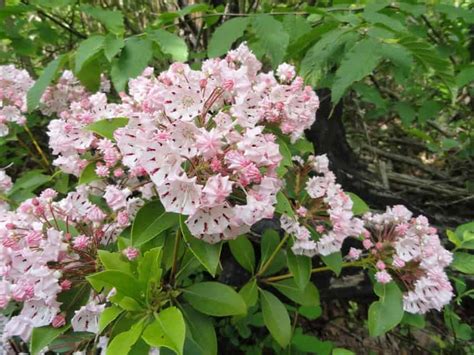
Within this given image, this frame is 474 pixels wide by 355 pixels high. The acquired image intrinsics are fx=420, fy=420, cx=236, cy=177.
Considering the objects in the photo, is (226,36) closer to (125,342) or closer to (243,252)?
(243,252)

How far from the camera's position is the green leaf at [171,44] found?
4.59 feet

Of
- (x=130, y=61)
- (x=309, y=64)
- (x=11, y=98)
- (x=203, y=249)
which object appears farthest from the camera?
(x=11, y=98)

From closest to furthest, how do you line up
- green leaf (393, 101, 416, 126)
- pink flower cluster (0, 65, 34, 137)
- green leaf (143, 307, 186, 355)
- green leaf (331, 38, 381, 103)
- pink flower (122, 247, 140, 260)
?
green leaf (143, 307, 186, 355)
pink flower (122, 247, 140, 260)
green leaf (331, 38, 381, 103)
pink flower cluster (0, 65, 34, 137)
green leaf (393, 101, 416, 126)

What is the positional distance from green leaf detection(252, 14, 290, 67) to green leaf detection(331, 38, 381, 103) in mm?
196

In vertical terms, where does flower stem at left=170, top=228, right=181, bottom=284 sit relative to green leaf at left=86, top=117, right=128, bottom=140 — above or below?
below

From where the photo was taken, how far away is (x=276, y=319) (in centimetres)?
146

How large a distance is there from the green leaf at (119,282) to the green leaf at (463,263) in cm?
119

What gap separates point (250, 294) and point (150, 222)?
0.55 meters

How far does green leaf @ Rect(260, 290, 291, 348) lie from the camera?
1423mm

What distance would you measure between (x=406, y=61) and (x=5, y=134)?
162 cm

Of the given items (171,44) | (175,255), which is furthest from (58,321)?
(171,44)

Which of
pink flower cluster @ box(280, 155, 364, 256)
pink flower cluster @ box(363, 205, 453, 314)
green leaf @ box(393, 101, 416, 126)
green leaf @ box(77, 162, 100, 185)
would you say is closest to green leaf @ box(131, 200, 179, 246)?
green leaf @ box(77, 162, 100, 185)

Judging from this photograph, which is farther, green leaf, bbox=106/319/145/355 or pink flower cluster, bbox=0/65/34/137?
pink flower cluster, bbox=0/65/34/137

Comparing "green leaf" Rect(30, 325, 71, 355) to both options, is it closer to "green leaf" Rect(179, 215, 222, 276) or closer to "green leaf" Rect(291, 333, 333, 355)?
"green leaf" Rect(179, 215, 222, 276)
